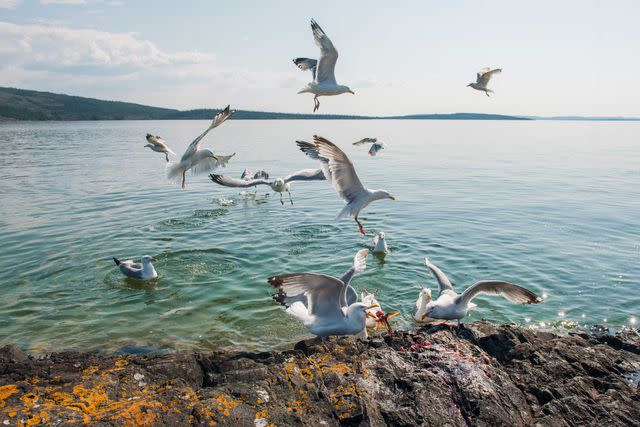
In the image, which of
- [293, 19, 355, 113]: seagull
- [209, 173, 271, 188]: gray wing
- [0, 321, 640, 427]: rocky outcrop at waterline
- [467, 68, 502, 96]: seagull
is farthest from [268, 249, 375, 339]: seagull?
[467, 68, 502, 96]: seagull

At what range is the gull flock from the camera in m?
6.56

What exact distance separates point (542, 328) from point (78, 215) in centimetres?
1528

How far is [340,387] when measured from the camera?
193 inches

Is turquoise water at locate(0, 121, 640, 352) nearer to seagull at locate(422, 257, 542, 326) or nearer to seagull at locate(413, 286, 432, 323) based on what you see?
seagull at locate(413, 286, 432, 323)

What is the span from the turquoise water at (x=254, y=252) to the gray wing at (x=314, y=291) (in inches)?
54.7

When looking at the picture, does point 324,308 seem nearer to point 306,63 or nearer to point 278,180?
point 306,63

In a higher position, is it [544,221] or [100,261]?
[544,221]

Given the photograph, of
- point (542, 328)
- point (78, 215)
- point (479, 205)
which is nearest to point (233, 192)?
point (78, 215)

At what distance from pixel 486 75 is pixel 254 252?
398 inches

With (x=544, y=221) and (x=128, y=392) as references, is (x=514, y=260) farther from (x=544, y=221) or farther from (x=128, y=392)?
(x=128, y=392)

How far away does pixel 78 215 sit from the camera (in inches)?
656

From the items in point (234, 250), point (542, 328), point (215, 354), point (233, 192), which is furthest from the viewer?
point (233, 192)

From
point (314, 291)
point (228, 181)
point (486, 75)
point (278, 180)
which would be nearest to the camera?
point (314, 291)

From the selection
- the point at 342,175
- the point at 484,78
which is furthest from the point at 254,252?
the point at 484,78
